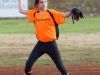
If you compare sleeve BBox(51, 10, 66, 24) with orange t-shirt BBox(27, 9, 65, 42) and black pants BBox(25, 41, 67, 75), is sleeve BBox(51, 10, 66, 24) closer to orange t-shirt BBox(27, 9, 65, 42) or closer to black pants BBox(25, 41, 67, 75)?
orange t-shirt BBox(27, 9, 65, 42)

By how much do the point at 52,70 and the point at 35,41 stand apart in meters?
7.52

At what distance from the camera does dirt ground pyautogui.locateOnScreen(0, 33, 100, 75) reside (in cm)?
1108

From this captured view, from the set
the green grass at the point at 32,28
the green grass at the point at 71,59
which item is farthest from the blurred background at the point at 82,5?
the green grass at the point at 71,59

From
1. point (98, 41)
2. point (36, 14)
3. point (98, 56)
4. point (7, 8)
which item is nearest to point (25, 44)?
point (98, 41)

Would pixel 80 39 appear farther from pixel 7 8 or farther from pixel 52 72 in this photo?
pixel 7 8

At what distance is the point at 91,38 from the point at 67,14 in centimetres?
1150

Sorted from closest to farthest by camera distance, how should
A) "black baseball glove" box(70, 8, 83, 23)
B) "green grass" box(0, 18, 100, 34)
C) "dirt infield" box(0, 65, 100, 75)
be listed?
1. "black baseball glove" box(70, 8, 83, 23)
2. "dirt infield" box(0, 65, 100, 75)
3. "green grass" box(0, 18, 100, 34)

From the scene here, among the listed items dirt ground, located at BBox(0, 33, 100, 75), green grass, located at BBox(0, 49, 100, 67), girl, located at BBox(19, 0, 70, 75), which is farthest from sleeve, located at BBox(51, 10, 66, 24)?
green grass, located at BBox(0, 49, 100, 67)

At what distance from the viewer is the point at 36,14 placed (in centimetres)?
874

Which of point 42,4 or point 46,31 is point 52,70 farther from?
point 42,4

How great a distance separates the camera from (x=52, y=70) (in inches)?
447

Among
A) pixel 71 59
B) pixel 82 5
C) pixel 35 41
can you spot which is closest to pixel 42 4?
pixel 71 59

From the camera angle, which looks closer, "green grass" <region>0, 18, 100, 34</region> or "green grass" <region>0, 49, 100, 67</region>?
"green grass" <region>0, 49, 100, 67</region>

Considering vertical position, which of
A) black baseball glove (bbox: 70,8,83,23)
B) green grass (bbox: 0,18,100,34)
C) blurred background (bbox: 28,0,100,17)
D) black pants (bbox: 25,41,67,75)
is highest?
black baseball glove (bbox: 70,8,83,23)
